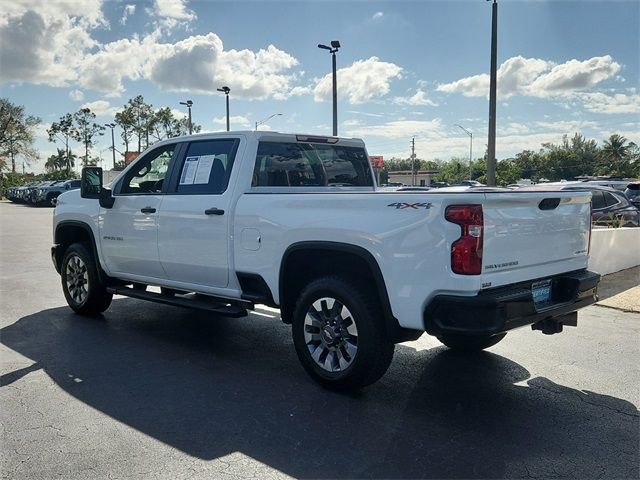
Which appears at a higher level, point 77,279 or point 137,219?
point 137,219

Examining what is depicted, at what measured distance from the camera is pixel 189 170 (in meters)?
5.66

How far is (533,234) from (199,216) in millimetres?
2890

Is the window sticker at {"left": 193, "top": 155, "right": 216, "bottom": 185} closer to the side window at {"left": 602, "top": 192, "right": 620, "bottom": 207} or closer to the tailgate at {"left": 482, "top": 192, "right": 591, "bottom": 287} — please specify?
the tailgate at {"left": 482, "top": 192, "right": 591, "bottom": 287}

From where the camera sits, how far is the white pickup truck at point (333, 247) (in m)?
3.73

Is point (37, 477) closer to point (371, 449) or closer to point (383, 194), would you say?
point (371, 449)

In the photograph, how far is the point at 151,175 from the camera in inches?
241

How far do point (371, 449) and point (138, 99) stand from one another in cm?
6480

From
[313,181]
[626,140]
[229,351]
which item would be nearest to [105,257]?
[229,351]

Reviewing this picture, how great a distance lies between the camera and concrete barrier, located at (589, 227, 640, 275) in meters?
9.16

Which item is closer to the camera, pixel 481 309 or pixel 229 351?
pixel 481 309

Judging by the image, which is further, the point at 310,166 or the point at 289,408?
the point at 310,166

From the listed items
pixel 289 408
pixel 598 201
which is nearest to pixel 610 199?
pixel 598 201

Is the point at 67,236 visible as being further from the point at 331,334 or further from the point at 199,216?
the point at 331,334

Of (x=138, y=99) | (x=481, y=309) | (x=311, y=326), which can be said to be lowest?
(x=311, y=326)
